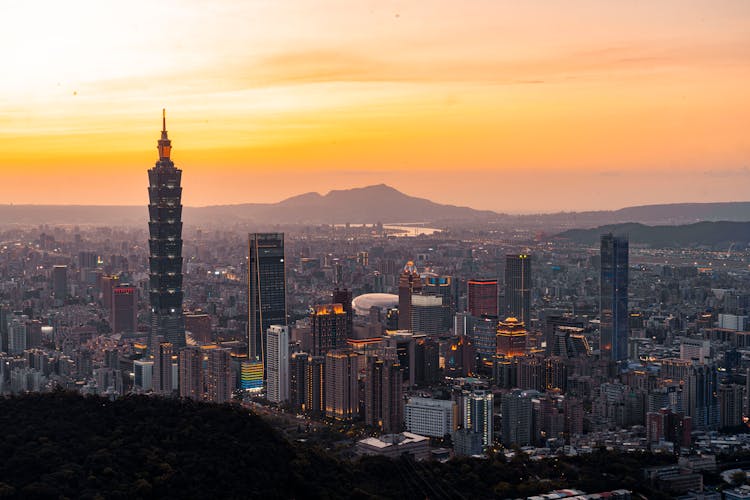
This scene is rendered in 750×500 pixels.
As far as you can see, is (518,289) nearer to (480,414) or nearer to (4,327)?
(480,414)

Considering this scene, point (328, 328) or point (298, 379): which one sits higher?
point (328, 328)

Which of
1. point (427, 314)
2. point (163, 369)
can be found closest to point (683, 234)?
point (427, 314)

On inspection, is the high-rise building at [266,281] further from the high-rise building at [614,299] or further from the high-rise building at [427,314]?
the high-rise building at [614,299]

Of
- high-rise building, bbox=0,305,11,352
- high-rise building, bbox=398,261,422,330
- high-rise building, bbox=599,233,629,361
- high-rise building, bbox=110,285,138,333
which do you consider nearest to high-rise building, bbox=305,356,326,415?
high-rise building, bbox=599,233,629,361

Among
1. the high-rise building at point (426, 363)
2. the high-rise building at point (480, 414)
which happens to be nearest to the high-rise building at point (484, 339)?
the high-rise building at point (426, 363)

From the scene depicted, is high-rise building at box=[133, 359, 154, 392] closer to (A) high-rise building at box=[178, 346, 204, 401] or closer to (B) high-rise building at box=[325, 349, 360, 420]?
(A) high-rise building at box=[178, 346, 204, 401]
